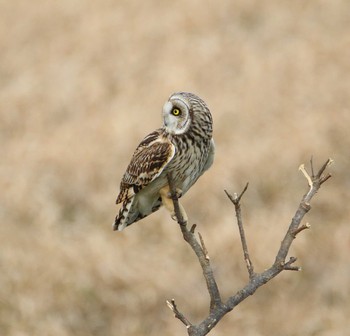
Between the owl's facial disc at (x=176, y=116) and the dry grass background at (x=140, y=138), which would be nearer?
the owl's facial disc at (x=176, y=116)

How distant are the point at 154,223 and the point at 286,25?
5.30 meters

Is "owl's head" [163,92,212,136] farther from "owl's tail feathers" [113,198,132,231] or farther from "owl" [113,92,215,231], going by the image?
"owl's tail feathers" [113,198,132,231]

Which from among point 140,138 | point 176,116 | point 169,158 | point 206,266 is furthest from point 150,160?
point 140,138

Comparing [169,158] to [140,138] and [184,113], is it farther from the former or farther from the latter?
[140,138]

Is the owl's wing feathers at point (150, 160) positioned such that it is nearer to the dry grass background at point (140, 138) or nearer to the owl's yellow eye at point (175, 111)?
the owl's yellow eye at point (175, 111)

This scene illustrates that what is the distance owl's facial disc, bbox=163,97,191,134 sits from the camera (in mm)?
2361

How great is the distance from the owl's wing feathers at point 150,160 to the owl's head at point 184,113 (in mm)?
86

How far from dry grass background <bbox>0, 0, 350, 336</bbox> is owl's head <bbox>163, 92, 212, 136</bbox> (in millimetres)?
4972

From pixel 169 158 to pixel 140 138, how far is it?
733cm

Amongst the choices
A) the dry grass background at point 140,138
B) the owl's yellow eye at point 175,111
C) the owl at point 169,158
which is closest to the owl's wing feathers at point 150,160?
the owl at point 169,158

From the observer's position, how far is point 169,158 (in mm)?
2684

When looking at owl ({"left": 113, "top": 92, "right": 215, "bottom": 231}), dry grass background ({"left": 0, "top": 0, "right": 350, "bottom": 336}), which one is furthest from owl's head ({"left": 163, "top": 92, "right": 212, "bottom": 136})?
dry grass background ({"left": 0, "top": 0, "right": 350, "bottom": 336})

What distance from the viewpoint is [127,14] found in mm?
13133

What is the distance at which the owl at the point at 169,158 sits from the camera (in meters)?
2.48
